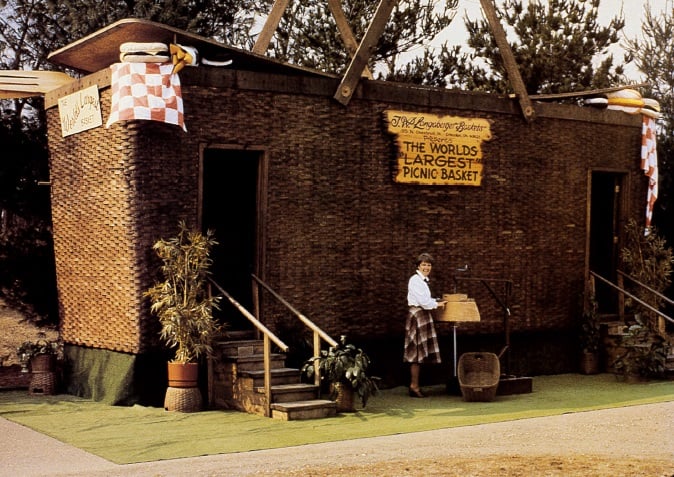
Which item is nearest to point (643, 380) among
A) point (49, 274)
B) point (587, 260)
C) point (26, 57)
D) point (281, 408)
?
point (587, 260)

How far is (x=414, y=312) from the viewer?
15586mm

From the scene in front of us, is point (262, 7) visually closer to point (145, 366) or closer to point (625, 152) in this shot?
point (625, 152)

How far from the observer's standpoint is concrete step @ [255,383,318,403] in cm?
1373

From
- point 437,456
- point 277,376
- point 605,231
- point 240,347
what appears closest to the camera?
point 437,456

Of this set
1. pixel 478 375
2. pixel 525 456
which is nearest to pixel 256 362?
pixel 478 375

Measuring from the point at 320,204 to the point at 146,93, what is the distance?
2904 millimetres

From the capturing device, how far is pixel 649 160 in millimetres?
19953

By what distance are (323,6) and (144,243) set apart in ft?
52.3

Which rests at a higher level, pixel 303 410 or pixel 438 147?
pixel 438 147

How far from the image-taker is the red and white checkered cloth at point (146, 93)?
14156 mm

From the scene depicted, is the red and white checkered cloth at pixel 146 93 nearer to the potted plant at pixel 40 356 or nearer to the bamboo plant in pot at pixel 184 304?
the bamboo plant in pot at pixel 184 304

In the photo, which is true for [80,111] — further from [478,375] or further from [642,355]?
[642,355]

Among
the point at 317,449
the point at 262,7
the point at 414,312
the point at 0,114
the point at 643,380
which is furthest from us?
the point at 262,7

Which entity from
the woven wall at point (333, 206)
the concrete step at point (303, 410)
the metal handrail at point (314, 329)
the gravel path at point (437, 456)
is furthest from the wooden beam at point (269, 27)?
the gravel path at point (437, 456)
